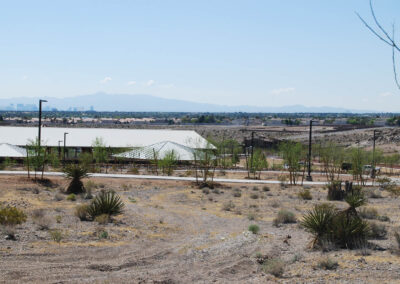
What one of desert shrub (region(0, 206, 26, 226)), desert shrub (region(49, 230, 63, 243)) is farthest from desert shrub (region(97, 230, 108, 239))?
desert shrub (region(0, 206, 26, 226))

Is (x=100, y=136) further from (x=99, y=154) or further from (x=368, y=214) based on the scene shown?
(x=368, y=214)

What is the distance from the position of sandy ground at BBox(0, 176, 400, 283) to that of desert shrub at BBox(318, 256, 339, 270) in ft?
0.63

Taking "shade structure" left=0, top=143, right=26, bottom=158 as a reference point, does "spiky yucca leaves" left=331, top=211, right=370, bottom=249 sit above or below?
above

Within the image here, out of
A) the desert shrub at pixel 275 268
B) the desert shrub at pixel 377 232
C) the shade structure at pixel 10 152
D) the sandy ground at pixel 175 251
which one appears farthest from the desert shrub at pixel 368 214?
the shade structure at pixel 10 152

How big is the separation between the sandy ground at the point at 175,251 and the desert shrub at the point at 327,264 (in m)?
0.19

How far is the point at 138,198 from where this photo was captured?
31.1 meters

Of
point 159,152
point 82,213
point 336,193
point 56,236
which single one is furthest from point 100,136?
point 56,236

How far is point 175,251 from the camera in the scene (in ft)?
53.4

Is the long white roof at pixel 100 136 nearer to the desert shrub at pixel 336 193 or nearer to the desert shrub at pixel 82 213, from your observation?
the desert shrub at pixel 336 193

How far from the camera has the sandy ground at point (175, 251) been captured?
43.4 ft

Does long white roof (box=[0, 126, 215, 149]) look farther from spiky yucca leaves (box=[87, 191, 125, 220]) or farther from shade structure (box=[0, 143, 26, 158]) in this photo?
spiky yucca leaves (box=[87, 191, 125, 220])

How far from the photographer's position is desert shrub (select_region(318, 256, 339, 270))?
13953 millimetres

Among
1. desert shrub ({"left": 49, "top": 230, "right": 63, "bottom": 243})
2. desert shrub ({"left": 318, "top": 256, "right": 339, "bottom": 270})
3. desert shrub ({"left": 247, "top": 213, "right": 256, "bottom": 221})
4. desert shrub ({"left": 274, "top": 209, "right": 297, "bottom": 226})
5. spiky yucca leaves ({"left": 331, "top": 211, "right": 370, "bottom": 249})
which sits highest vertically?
spiky yucca leaves ({"left": 331, "top": 211, "right": 370, "bottom": 249})

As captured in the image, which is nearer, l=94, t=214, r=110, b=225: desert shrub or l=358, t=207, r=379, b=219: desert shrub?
l=94, t=214, r=110, b=225: desert shrub
